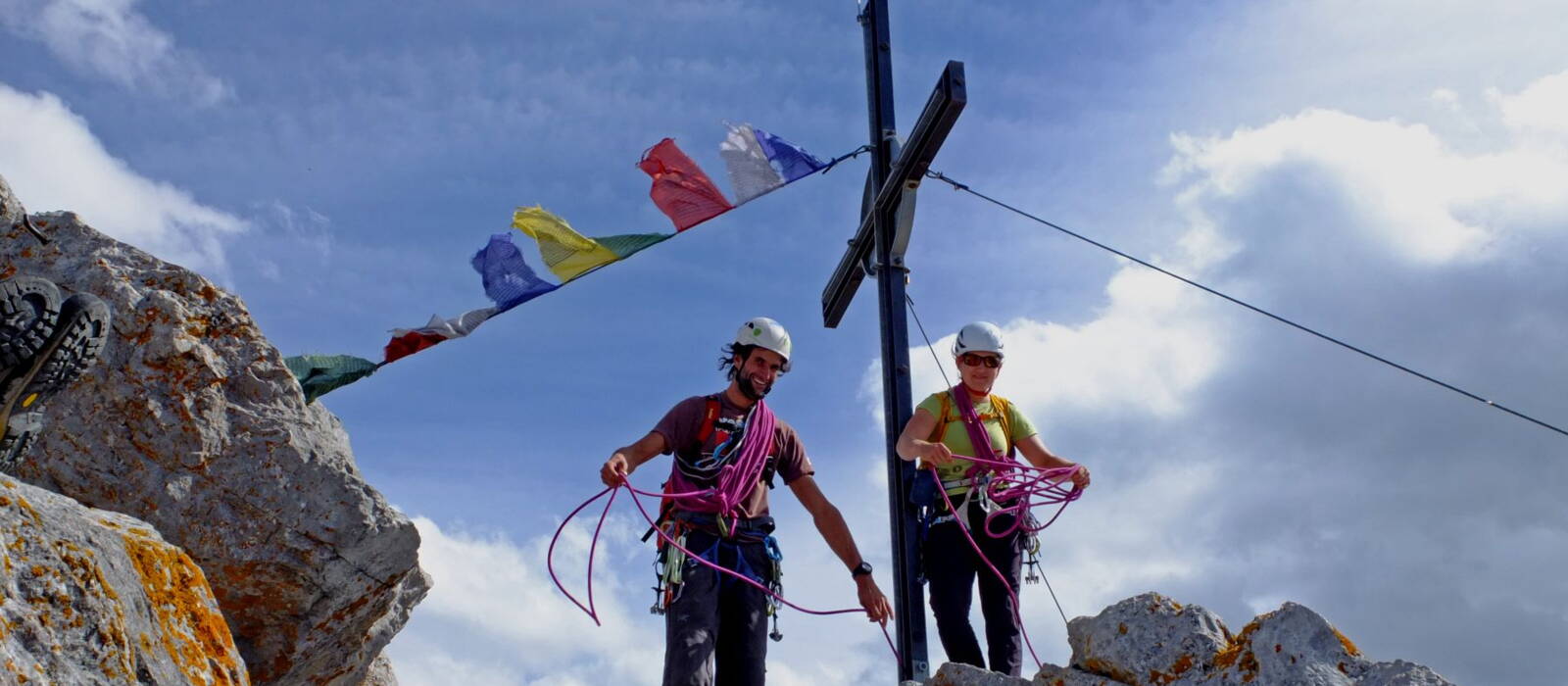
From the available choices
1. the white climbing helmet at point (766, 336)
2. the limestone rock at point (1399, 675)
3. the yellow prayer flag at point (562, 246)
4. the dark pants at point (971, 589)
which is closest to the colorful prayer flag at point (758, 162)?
the yellow prayer flag at point (562, 246)

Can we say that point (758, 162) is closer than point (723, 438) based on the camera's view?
No

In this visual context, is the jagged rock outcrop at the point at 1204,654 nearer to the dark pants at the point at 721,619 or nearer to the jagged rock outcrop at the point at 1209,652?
the jagged rock outcrop at the point at 1209,652

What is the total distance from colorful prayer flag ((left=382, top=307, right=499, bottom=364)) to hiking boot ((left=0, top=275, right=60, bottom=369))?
3.92m

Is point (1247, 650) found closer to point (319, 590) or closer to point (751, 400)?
point (751, 400)

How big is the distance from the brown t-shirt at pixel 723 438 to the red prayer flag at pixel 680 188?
2.79 metres

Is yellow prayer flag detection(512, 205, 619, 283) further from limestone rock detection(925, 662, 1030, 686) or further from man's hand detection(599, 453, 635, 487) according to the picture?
limestone rock detection(925, 662, 1030, 686)

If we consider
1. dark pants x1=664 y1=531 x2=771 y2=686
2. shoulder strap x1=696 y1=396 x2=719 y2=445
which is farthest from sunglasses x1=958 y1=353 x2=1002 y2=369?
dark pants x1=664 y1=531 x2=771 y2=686

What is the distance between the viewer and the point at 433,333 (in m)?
8.80

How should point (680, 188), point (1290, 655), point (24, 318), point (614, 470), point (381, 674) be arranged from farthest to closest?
point (680, 188) < point (381, 674) < point (614, 470) < point (24, 318) < point (1290, 655)

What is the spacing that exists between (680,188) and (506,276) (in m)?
1.43

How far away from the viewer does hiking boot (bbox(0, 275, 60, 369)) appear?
4527 mm

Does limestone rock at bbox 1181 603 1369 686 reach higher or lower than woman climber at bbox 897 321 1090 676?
lower

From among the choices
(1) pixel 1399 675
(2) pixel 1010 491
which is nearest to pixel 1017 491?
(2) pixel 1010 491

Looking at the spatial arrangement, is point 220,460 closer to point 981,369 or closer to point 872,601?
point 872,601
